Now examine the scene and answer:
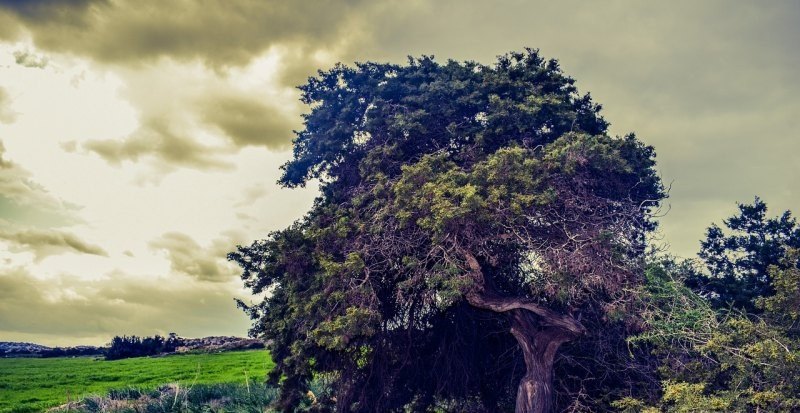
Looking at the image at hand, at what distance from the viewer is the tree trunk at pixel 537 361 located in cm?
1198

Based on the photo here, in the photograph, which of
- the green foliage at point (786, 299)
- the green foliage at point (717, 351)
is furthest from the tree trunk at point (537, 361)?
the green foliage at point (786, 299)

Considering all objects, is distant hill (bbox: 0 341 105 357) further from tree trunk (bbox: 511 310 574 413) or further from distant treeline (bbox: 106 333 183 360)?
tree trunk (bbox: 511 310 574 413)

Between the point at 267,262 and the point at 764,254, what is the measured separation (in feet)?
46.5

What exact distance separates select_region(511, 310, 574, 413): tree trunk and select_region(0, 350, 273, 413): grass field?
1817 cm

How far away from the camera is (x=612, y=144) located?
490 inches

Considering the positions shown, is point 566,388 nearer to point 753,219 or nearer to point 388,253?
point 388,253

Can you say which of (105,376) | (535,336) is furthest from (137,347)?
(535,336)

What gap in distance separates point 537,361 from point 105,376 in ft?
122

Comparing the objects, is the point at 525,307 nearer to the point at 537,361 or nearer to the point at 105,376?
the point at 537,361

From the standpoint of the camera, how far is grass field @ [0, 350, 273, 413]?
2942 centimetres

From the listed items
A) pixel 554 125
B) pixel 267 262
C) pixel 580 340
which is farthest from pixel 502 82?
pixel 267 262

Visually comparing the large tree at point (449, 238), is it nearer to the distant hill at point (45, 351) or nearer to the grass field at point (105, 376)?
the grass field at point (105, 376)

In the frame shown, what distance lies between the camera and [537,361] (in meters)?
12.2

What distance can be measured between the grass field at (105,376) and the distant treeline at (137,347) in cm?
143
